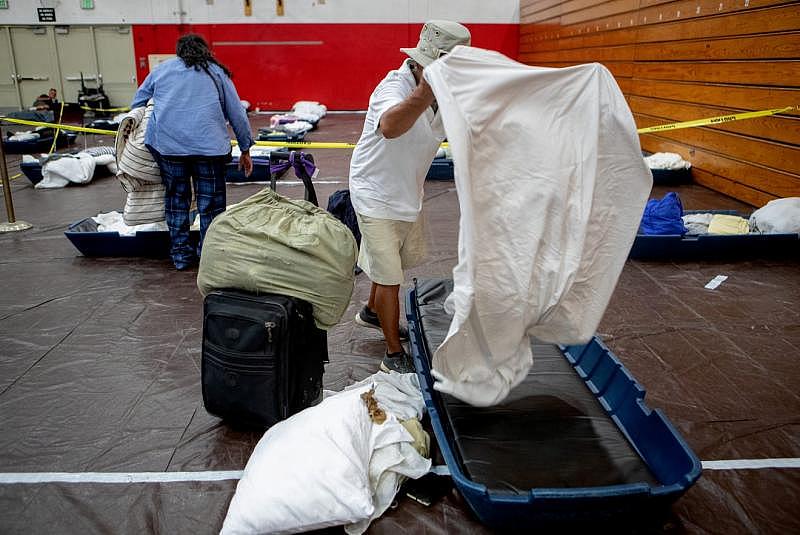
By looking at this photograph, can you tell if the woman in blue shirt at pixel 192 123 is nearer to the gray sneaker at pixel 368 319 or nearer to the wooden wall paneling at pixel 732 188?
the gray sneaker at pixel 368 319

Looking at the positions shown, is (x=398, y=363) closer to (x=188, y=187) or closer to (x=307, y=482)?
(x=307, y=482)

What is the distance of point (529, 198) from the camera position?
1745 millimetres

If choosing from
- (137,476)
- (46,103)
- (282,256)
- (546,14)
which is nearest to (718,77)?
(282,256)

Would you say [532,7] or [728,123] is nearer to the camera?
[728,123]

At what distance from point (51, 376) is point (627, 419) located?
94.2 inches

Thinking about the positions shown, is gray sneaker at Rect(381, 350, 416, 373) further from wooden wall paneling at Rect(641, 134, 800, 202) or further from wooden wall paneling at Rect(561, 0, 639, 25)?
wooden wall paneling at Rect(561, 0, 639, 25)

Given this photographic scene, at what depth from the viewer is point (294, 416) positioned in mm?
1913

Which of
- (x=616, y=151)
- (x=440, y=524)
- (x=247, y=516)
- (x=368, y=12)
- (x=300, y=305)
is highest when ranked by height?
(x=368, y=12)

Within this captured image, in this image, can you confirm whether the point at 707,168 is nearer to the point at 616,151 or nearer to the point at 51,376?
the point at 616,151

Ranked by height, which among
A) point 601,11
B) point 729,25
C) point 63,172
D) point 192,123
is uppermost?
point 601,11

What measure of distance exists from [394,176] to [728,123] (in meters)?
4.63

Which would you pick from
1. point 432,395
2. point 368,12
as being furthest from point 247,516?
point 368,12

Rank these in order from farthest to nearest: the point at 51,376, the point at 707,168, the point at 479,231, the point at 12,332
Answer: the point at 707,168
the point at 12,332
the point at 51,376
the point at 479,231

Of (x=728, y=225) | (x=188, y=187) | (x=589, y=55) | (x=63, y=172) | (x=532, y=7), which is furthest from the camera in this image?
(x=532, y=7)
